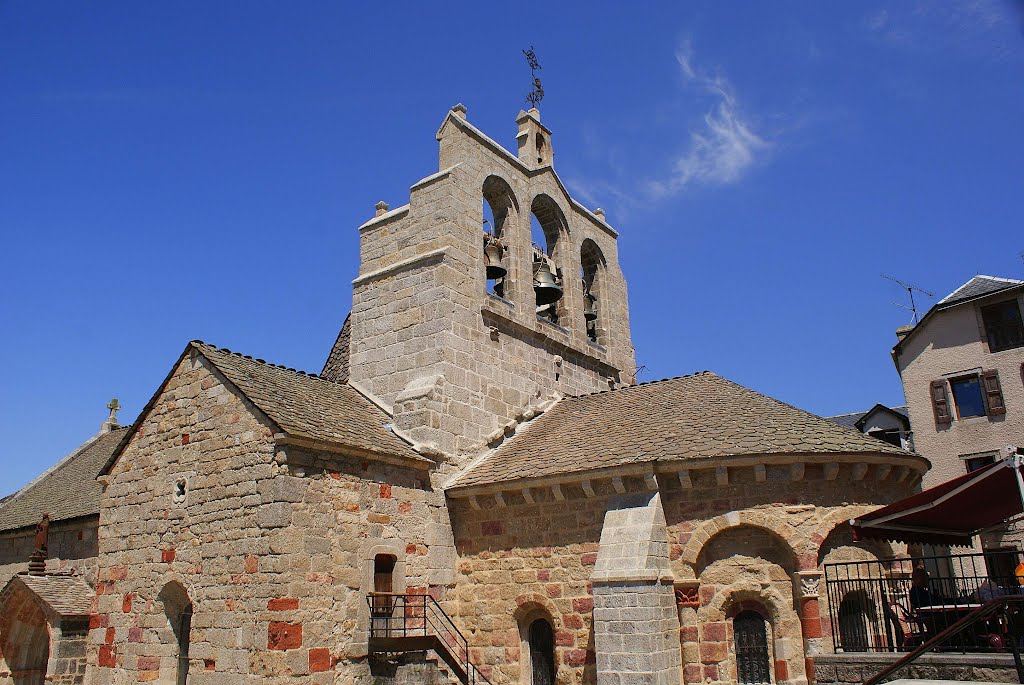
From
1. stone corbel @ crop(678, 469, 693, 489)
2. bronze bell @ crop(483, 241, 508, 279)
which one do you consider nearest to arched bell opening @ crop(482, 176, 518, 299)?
bronze bell @ crop(483, 241, 508, 279)

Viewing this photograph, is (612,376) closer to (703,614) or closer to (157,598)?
(703,614)

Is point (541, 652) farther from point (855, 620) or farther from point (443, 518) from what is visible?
point (855, 620)

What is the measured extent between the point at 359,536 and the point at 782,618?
6.30 meters

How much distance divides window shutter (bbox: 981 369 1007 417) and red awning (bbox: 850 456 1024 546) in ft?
36.5

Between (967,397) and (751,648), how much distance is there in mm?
14709

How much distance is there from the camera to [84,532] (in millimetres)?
15758

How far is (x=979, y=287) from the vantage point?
22.4 metres

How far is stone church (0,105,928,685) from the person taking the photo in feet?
36.0

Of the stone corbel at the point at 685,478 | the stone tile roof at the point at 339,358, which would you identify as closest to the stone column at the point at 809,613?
the stone corbel at the point at 685,478

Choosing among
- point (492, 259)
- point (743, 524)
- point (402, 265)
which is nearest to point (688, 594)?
point (743, 524)

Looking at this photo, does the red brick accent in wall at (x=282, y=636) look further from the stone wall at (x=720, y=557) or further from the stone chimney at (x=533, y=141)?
the stone chimney at (x=533, y=141)

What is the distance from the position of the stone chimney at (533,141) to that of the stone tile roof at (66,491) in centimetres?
1136

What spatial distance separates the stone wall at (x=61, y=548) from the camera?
50.7 feet

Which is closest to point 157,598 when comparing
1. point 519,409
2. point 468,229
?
point 519,409
